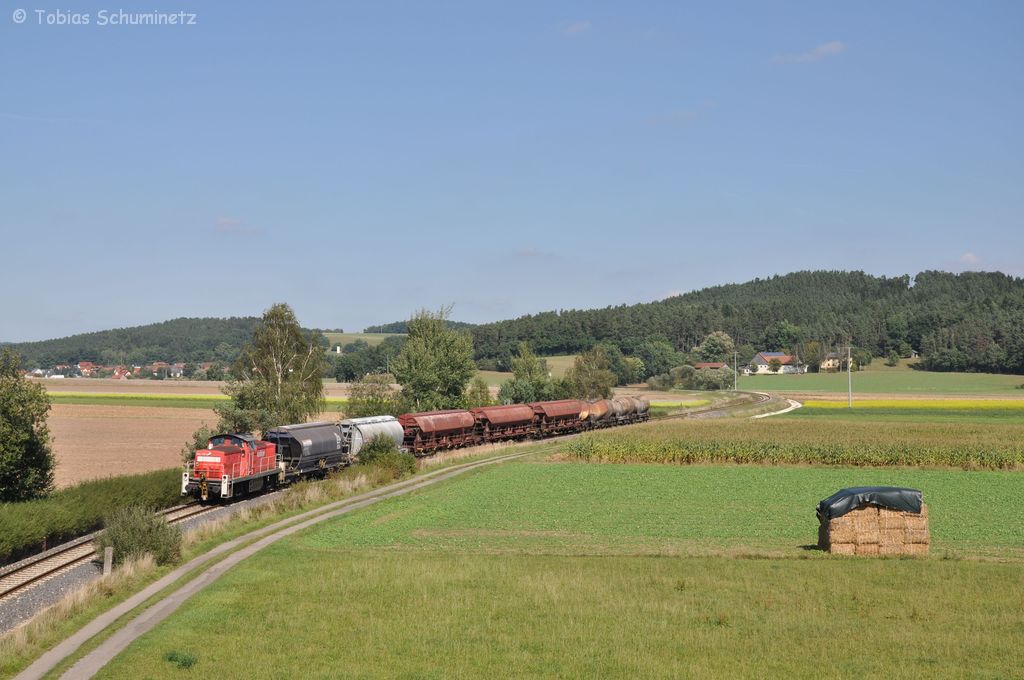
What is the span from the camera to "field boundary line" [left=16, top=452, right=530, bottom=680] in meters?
21.0

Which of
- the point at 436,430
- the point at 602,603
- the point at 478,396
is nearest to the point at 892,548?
the point at 602,603

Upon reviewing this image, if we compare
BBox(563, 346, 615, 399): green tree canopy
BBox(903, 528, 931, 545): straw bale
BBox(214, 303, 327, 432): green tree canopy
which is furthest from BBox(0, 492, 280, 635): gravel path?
BBox(563, 346, 615, 399): green tree canopy

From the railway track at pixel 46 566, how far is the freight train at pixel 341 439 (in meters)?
8.35

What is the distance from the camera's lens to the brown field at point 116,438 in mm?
67506

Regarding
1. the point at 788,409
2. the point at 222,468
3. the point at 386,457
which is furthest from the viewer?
the point at 788,409

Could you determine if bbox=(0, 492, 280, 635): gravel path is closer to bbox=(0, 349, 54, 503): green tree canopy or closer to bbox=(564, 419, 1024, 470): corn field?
bbox=(0, 349, 54, 503): green tree canopy

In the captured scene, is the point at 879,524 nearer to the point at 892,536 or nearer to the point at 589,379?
the point at 892,536

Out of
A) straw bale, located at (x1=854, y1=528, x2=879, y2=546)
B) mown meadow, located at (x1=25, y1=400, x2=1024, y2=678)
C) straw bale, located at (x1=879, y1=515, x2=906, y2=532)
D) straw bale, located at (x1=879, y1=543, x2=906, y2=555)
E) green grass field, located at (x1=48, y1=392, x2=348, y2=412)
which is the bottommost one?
mown meadow, located at (x1=25, y1=400, x2=1024, y2=678)

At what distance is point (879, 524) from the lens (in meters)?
32.2

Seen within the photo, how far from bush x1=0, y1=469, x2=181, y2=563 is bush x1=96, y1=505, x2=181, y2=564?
3.22 meters

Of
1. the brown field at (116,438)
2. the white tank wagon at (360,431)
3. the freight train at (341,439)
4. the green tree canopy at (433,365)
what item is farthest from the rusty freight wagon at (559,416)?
the brown field at (116,438)

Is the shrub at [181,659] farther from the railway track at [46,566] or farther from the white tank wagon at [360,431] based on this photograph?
the white tank wagon at [360,431]

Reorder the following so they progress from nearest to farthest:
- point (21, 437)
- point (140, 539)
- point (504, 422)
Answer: point (140, 539), point (21, 437), point (504, 422)

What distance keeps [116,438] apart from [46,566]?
65532 millimetres
